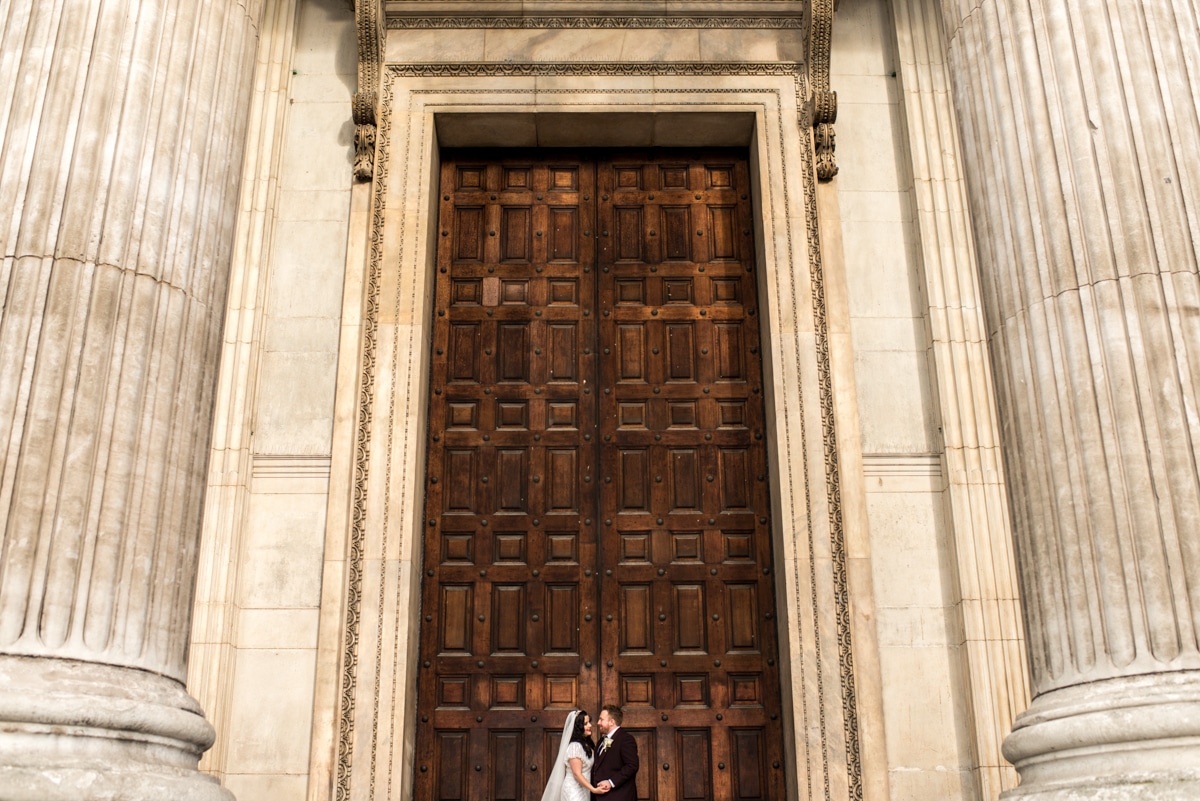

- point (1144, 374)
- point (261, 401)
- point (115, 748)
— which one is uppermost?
point (261, 401)

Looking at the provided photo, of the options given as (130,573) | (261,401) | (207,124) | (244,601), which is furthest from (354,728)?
(207,124)

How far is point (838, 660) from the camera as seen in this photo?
339 inches

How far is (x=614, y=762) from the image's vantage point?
26.1 feet

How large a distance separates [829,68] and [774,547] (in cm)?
405

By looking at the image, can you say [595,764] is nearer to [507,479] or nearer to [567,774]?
[567,774]

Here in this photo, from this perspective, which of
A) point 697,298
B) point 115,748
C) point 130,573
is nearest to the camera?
point 115,748

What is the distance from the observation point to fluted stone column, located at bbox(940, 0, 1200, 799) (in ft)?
17.6

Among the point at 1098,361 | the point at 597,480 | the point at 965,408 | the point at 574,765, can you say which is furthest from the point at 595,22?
the point at 574,765

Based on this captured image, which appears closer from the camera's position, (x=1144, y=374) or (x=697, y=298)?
(x=1144, y=374)

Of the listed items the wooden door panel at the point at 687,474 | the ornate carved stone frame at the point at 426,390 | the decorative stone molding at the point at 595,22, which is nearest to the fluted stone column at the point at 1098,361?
the ornate carved stone frame at the point at 426,390

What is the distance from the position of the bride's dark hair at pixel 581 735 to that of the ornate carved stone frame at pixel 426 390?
1.23m

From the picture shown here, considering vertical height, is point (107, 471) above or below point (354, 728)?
above

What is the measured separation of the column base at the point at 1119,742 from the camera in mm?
5062

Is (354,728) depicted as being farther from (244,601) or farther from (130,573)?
(130,573)
